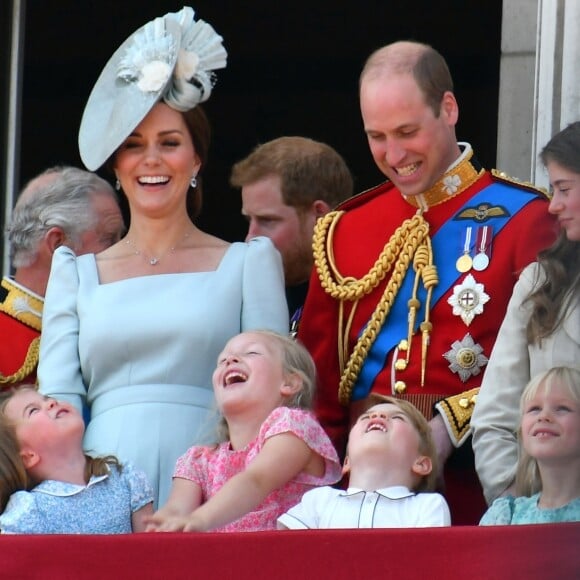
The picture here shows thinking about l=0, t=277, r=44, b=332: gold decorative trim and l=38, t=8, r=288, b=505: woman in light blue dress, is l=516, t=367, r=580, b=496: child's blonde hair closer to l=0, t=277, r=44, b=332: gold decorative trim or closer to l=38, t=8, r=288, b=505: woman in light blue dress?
l=38, t=8, r=288, b=505: woman in light blue dress

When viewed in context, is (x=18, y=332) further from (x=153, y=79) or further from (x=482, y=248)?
(x=482, y=248)

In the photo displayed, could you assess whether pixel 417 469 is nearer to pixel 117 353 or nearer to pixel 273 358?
pixel 273 358

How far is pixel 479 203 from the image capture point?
446 cm

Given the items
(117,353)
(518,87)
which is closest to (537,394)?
(117,353)

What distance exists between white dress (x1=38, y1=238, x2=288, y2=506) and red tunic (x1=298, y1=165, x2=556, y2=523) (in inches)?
7.6

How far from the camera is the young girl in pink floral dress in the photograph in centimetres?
390

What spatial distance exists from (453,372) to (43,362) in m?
0.82

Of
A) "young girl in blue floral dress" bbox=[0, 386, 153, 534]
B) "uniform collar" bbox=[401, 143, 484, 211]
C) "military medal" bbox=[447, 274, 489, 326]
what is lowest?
"young girl in blue floral dress" bbox=[0, 386, 153, 534]

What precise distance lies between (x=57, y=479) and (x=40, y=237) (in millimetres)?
1104

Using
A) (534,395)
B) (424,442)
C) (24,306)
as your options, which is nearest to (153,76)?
(24,306)

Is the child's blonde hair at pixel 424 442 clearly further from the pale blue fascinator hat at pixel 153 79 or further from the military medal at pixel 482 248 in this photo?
the pale blue fascinator hat at pixel 153 79

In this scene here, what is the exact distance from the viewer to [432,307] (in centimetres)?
439

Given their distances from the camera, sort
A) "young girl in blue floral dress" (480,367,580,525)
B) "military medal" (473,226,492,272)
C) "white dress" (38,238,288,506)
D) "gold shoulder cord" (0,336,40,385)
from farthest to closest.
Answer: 1. "gold shoulder cord" (0,336,40,385)
2. "military medal" (473,226,492,272)
3. "white dress" (38,238,288,506)
4. "young girl in blue floral dress" (480,367,580,525)

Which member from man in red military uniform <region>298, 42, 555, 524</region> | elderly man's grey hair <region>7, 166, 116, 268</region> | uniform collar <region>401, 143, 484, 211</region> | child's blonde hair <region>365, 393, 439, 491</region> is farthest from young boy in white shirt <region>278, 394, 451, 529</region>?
elderly man's grey hair <region>7, 166, 116, 268</region>
